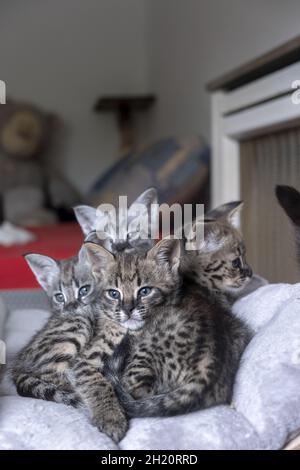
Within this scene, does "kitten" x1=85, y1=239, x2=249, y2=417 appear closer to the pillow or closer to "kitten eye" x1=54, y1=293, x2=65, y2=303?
"kitten eye" x1=54, y1=293, x2=65, y2=303

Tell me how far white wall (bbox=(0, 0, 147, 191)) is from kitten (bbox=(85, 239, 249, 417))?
2509 mm

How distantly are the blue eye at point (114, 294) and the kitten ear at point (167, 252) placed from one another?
0.07 meters

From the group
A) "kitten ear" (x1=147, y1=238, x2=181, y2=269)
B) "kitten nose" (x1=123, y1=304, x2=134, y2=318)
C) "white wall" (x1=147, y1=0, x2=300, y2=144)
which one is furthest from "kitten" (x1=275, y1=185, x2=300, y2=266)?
"white wall" (x1=147, y1=0, x2=300, y2=144)

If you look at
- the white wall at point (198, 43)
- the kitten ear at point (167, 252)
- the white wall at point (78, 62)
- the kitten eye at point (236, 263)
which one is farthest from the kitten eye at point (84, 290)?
the white wall at point (78, 62)

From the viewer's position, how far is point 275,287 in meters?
0.93

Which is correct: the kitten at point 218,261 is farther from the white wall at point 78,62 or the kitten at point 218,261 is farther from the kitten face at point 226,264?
the white wall at point 78,62

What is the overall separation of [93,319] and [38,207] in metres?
2.06

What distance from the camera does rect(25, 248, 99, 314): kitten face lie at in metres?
0.82

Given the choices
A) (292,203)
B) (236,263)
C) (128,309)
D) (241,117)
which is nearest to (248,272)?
(236,263)

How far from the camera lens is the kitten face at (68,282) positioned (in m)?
0.82

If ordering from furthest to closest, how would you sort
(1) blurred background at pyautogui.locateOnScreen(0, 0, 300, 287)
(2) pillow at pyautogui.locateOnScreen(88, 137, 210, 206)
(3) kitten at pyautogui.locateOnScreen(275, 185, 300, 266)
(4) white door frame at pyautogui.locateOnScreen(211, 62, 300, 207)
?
1. (1) blurred background at pyautogui.locateOnScreen(0, 0, 300, 287)
2. (2) pillow at pyautogui.locateOnScreen(88, 137, 210, 206)
3. (4) white door frame at pyautogui.locateOnScreen(211, 62, 300, 207)
4. (3) kitten at pyautogui.locateOnScreen(275, 185, 300, 266)

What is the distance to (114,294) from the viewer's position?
77 cm

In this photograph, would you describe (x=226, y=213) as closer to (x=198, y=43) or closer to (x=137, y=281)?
(x=137, y=281)

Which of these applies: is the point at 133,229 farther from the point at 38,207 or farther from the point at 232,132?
the point at 38,207
